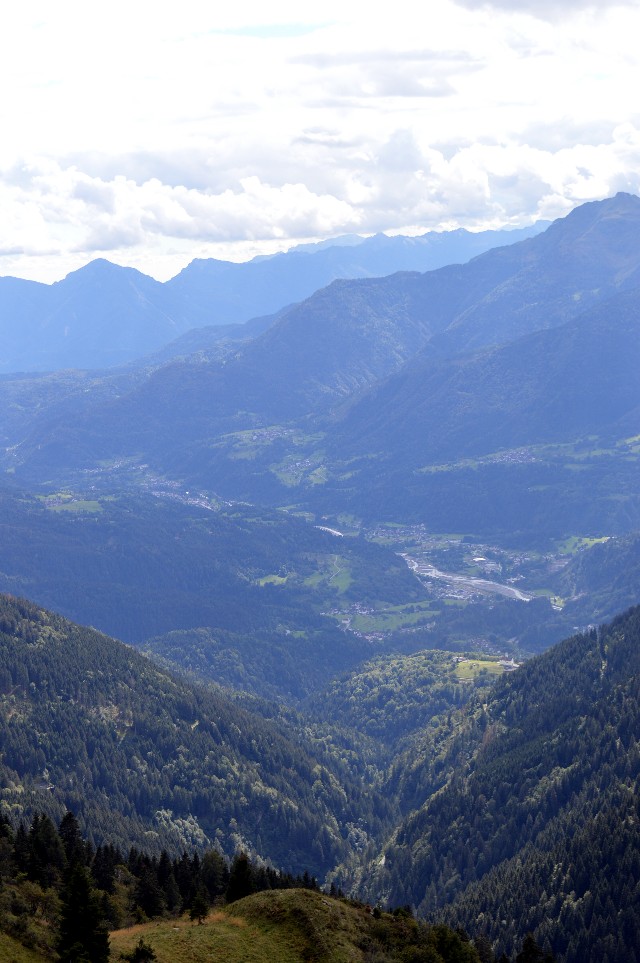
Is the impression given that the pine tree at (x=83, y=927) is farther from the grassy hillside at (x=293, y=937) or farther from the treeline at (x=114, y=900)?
the grassy hillside at (x=293, y=937)

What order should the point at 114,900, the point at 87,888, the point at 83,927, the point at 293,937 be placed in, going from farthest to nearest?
the point at 114,900 → the point at 293,937 → the point at 87,888 → the point at 83,927

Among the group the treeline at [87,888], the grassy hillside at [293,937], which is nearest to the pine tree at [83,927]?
the treeline at [87,888]

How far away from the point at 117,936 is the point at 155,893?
20751 millimetres

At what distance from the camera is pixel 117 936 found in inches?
3991

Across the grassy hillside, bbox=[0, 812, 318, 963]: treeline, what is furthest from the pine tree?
the grassy hillside

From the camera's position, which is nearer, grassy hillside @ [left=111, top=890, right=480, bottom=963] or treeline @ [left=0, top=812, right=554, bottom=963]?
treeline @ [left=0, top=812, right=554, bottom=963]

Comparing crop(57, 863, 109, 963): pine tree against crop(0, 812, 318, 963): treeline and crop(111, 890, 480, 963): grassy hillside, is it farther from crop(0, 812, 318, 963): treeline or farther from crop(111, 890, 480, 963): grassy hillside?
crop(111, 890, 480, 963): grassy hillside

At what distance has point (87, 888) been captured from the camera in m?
87.1

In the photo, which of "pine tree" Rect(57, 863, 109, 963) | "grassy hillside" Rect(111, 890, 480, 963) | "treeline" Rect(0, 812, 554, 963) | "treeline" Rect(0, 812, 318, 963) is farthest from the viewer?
"grassy hillside" Rect(111, 890, 480, 963)

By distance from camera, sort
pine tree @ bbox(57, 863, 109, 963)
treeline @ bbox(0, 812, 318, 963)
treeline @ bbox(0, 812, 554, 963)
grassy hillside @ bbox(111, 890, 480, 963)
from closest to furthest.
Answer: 1. pine tree @ bbox(57, 863, 109, 963)
2. treeline @ bbox(0, 812, 318, 963)
3. treeline @ bbox(0, 812, 554, 963)
4. grassy hillside @ bbox(111, 890, 480, 963)

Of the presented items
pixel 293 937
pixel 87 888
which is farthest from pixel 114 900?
pixel 87 888

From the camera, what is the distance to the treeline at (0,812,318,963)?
85875 mm

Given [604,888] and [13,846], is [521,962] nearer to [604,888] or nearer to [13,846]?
[604,888]

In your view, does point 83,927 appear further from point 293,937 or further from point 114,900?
point 114,900
